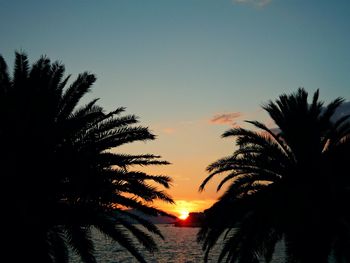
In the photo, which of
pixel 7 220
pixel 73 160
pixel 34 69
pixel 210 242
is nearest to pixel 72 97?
pixel 34 69

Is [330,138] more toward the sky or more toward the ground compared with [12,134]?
more toward the sky

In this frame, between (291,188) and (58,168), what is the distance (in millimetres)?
7449

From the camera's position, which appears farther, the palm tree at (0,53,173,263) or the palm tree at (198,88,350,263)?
the palm tree at (198,88,350,263)

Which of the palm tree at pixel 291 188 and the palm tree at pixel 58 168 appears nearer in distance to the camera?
the palm tree at pixel 58 168

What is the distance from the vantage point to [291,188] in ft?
43.2

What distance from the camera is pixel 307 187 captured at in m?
13.1

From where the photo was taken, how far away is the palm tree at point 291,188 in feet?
42.3

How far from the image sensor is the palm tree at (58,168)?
367 inches

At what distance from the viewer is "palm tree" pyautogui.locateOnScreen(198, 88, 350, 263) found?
12898mm

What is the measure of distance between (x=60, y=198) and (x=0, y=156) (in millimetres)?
1858

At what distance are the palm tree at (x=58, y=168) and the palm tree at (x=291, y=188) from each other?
3.41 metres

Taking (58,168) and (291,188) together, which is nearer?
(58,168)

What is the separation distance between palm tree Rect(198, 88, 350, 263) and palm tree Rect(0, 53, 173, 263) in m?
3.41

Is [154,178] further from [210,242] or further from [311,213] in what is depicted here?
[311,213]
